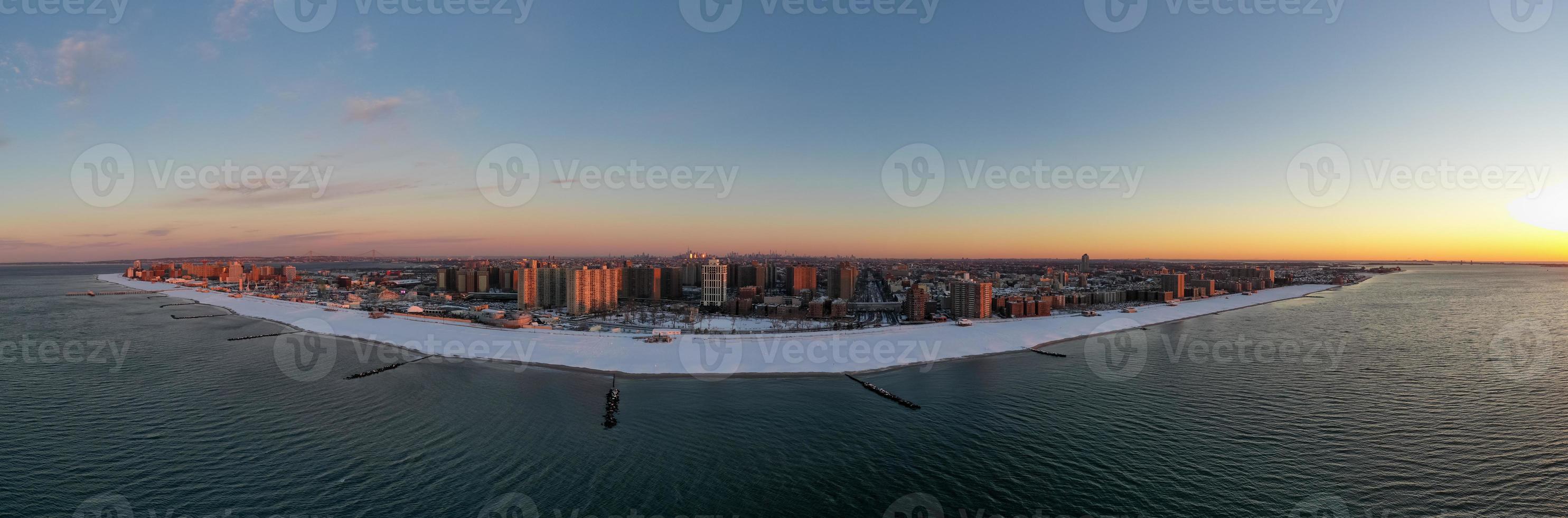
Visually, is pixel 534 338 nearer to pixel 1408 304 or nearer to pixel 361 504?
pixel 361 504

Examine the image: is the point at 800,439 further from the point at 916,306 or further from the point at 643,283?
the point at 643,283

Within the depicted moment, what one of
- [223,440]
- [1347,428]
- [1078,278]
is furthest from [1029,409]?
[1078,278]

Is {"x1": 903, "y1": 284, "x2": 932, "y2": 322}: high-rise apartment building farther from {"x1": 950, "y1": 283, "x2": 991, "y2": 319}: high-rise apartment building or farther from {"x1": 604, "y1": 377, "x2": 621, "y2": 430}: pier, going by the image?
{"x1": 604, "y1": 377, "x2": 621, "y2": 430}: pier

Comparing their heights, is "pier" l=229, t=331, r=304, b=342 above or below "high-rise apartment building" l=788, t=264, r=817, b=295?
below

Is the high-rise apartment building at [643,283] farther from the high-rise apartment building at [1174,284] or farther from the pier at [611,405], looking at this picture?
the high-rise apartment building at [1174,284]

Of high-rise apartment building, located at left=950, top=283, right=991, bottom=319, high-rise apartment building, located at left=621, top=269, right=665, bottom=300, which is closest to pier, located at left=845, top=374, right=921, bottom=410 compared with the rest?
high-rise apartment building, located at left=950, top=283, right=991, bottom=319

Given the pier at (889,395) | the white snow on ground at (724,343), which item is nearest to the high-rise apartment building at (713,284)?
the white snow on ground at (724,343)
